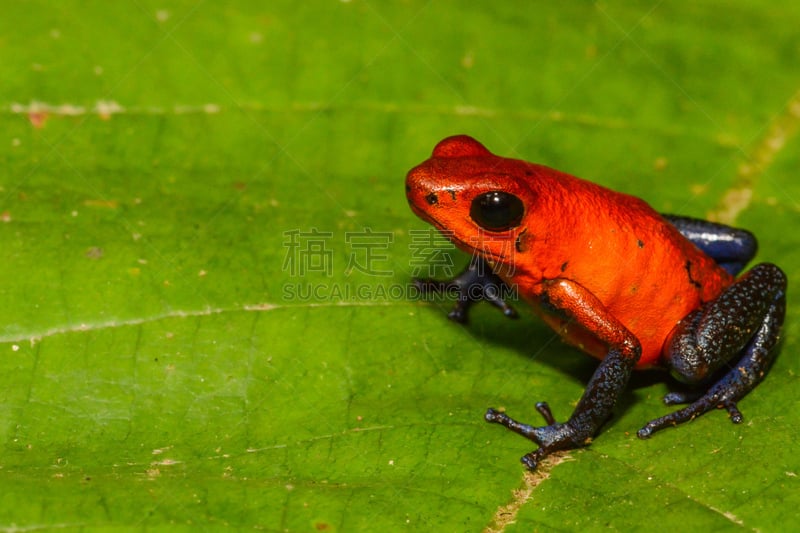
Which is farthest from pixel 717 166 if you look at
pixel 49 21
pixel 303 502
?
pixel 49 21

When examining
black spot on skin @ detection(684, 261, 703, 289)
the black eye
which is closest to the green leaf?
black spot on skin @ detection(684, 261, 703, 289)

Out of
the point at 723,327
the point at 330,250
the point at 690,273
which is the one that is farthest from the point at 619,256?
the point at 330,250

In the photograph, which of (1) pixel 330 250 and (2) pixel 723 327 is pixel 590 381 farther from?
(1) pixel 330 250

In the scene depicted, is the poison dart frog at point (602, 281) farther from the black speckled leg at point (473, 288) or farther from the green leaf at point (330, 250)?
the black speckled leg at point (473, 288)

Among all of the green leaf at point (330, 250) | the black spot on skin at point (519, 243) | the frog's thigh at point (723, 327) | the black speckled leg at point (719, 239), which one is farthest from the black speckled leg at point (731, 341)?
the black spot on skin at point (519, 243)

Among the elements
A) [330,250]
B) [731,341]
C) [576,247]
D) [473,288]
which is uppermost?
[576,247]

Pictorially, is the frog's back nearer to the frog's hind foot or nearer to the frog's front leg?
the frog's front leg

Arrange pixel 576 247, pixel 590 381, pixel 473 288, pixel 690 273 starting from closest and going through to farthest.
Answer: pixel 590 381 < pixel 576 247 < pixel 690 273 < pixel 473 288
